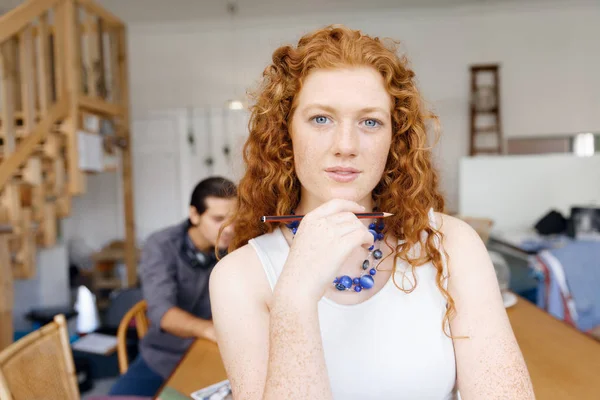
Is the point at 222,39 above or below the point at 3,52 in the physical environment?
above

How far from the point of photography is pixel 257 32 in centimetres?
581

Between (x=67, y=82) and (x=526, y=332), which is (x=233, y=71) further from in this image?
(x=526, y=332)

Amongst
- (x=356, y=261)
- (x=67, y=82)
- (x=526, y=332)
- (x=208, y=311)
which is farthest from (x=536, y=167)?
(x=67, y=82)

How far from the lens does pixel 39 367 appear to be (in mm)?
1252

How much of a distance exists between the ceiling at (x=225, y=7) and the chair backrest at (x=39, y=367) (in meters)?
4.81

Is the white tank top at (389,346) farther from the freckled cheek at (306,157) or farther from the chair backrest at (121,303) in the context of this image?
the chair backrest at (121,303)

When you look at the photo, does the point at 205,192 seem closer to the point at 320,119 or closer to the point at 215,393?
the point at 215,393

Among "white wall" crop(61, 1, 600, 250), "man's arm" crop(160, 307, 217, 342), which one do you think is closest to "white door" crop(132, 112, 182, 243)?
"white wall" crop(61, 1, 600, 250)

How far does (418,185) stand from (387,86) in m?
0.23

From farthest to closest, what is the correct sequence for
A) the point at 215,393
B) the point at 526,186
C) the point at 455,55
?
the point at 455,55 < the point at 526,186 < the point at 215,393

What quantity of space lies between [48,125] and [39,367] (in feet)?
8.50

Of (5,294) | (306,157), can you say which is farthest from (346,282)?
(5,294)

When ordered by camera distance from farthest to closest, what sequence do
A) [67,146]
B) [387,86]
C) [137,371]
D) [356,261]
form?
[67,146], [137,371], [356,261], [387,86]

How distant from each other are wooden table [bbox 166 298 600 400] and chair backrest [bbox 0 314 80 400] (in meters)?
0.38
